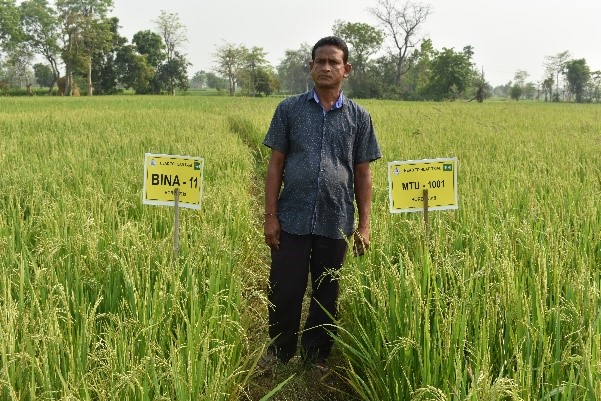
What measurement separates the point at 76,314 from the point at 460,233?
81.7 inches

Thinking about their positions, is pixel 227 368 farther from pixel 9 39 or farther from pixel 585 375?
pixel 9 39

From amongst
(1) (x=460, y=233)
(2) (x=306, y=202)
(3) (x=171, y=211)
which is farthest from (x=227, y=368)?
(3) (x=171, y=211)

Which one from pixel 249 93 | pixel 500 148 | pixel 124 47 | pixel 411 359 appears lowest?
pixel 411 359

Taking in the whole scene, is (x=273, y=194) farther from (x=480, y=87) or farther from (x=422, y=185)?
(x=480, y=87)

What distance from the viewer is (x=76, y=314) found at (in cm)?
175

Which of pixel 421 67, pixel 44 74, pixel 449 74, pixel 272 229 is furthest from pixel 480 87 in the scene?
pixel 44 74

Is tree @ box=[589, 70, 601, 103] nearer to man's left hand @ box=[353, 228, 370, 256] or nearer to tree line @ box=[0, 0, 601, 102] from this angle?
tree line @ box=[0, 0, 601, 102]

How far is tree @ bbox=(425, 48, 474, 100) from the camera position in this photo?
51156mm

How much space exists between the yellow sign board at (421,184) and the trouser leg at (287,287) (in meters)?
0.53

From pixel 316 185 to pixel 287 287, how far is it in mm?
595

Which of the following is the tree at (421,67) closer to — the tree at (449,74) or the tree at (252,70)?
the tree at (449,74)

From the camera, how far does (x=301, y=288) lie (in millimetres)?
2541

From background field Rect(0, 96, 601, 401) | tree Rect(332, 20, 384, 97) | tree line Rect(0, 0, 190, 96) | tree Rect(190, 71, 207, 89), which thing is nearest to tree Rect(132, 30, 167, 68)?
tree line Rect(0, 0, 190, 96)

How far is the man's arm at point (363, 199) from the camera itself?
2.50 m
